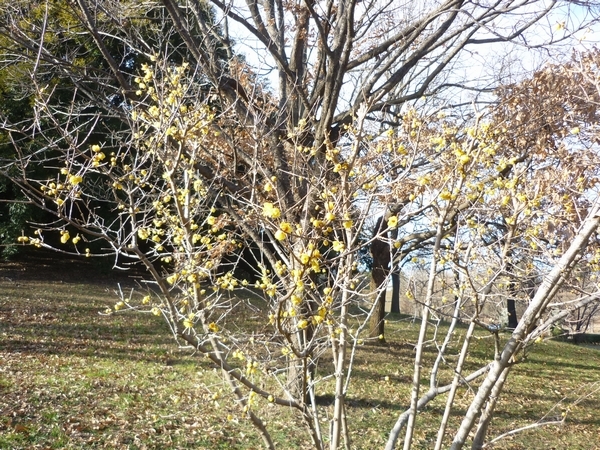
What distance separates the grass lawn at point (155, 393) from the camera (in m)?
4.81

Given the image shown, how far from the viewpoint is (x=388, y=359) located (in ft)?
29.1

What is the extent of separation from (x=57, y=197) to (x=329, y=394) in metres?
5.06

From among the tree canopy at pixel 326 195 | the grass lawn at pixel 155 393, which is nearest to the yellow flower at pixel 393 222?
the tree canopy at pixel 326 195

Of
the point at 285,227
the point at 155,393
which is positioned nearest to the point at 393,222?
the point at 285,227

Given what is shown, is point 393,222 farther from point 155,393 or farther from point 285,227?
point 155,393

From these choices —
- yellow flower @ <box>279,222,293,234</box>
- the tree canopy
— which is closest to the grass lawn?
the tree canopy

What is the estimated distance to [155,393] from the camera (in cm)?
602

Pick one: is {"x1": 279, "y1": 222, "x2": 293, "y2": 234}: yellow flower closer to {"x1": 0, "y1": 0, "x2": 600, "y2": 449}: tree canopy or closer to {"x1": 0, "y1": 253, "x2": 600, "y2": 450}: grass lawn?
{"x1": 0, "y1": 0, "x2": 600, "y2": 449}: tree canopy

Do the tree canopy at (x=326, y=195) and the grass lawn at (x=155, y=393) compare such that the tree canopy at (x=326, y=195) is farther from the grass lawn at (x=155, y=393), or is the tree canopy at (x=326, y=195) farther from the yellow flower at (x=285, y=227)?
the grass lawn at (x=155, y=393)

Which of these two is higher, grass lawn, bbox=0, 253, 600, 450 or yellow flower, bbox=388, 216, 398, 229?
yellow flower, bbox=388, 216, 398, 229

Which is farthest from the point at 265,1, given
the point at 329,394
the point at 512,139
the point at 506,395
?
the point at 506,395

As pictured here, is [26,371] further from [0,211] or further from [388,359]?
[0,211]

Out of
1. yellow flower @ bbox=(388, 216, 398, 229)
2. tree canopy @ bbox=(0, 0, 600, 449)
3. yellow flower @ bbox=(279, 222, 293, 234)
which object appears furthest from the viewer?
tree canopy @ bbox=(0, 0, 600, 449)

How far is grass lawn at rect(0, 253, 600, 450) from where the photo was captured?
189 inches
